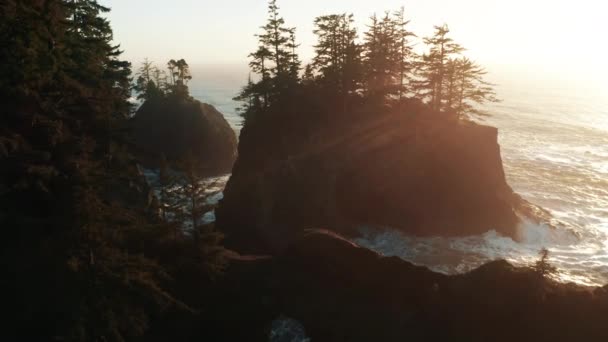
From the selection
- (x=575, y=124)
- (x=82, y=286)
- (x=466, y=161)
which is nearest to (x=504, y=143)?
(x=575, y=124)

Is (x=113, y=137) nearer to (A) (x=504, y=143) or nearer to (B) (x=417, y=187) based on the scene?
(B) (x=417, y=187)

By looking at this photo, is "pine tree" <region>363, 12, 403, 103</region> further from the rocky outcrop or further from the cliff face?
the rocky outcrop

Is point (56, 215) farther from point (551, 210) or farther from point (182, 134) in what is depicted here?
point (182, 134)

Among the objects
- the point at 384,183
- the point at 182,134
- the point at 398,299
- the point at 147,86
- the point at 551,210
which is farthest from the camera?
the point at 147,86

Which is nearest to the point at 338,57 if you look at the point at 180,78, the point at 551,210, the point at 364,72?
the point at 364,72

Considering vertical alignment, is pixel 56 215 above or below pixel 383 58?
below
